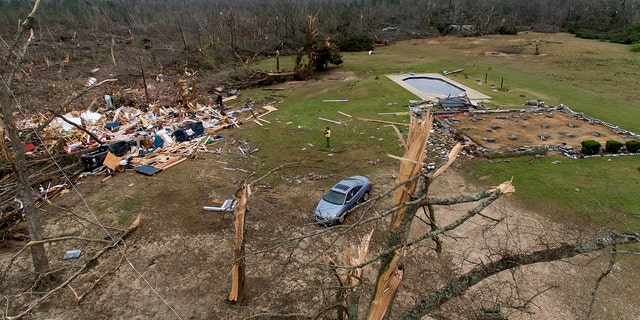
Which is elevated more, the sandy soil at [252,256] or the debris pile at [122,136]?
the debris pile at [122,136]

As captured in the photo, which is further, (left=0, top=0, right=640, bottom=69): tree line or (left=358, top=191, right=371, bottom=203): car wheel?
(left=0, top=0, right=640, bottom=69): tree line

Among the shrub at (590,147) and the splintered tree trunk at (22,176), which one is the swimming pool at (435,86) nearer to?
the shrub at (590,147)

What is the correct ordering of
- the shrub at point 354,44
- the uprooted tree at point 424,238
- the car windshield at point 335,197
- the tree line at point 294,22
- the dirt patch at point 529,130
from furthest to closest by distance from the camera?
the shrub at point 354,44
the tree line at point 294,22
the dirt patch at point 529,130
the car windshield at point 335,197
the uprooted tree at point 424,238

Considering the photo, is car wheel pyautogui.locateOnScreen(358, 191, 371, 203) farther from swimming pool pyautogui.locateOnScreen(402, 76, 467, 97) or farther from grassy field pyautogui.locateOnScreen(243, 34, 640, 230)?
swimming pool pyautogui.locateOnScreen(402, 76, 467, 97)

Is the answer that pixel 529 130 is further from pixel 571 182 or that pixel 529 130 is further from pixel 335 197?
pixel 335 197

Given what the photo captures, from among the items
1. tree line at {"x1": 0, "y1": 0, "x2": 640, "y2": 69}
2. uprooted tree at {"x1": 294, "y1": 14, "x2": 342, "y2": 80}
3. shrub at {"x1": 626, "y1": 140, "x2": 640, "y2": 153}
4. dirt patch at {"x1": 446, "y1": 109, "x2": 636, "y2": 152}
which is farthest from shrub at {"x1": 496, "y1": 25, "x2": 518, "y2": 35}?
shrub at {"x1": 626, "y1": 140, "x2": 640, "y2": 153}

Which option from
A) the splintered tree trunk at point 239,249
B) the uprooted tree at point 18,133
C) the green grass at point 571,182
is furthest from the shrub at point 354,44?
the splintered tree trunk at point 239,249
